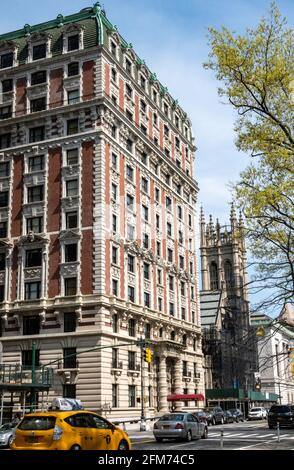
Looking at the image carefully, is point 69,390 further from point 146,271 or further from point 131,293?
point 146,271

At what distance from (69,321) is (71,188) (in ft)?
43.6

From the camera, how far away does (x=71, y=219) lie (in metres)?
51.8

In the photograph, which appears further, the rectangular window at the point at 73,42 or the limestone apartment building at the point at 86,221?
the rectangular window at the point at 73,42

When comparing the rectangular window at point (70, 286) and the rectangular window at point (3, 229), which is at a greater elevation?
the rectangular window at point (3, 229)

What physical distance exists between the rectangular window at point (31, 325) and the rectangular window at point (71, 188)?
1248 centimetres

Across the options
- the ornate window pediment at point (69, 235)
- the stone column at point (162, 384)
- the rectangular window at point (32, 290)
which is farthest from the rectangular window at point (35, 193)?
the stone column at point (162, 384)

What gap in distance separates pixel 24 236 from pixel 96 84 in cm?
1726

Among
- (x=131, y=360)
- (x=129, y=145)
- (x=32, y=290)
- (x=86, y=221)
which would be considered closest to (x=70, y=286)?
(x=32, y=290)

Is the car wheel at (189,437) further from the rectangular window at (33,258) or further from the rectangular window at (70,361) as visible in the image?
the rectangular window at (33,258)

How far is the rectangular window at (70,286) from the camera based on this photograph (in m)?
49.7

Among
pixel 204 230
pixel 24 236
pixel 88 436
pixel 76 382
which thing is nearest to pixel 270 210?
pixel 88 436

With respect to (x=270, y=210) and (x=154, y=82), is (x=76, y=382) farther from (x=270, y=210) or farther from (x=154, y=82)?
(x=154, y=82)

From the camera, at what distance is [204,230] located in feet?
503

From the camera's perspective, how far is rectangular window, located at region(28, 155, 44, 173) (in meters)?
55.1
